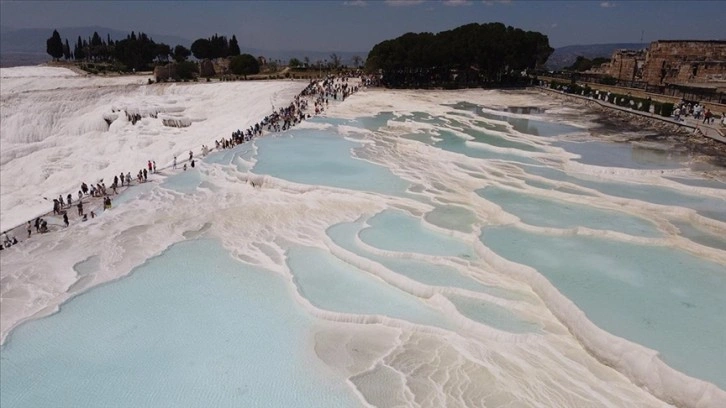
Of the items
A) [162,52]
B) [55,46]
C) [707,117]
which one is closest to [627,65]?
[707,117]

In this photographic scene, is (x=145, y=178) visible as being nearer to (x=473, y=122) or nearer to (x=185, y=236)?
(x=185, y=236)

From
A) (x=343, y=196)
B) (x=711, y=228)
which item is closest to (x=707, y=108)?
(x=711, y=228)

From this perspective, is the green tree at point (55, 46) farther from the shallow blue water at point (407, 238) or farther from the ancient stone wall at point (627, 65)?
the shallow blue water at point (407, 238)

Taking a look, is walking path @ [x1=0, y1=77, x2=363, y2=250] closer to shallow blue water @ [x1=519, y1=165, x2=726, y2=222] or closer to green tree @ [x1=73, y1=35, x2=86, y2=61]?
shallow blue water @ [x1=519, y1=165, x2=726, y2=222]

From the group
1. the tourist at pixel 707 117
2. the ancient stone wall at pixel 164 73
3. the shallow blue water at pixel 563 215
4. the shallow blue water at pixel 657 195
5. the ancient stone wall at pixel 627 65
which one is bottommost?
the shallow blue water at pixel 563 215

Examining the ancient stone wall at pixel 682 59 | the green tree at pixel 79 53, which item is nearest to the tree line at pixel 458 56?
the ancient stone wall at pixel 682 59

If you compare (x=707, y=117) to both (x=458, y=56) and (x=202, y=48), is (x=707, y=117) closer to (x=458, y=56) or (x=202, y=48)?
(x=458, y=56)

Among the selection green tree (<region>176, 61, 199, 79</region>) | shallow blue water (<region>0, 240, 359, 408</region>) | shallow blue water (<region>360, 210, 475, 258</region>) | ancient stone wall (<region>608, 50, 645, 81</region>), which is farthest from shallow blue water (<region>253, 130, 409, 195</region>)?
green tree (<region>176, 61, 199, 79</region>)
